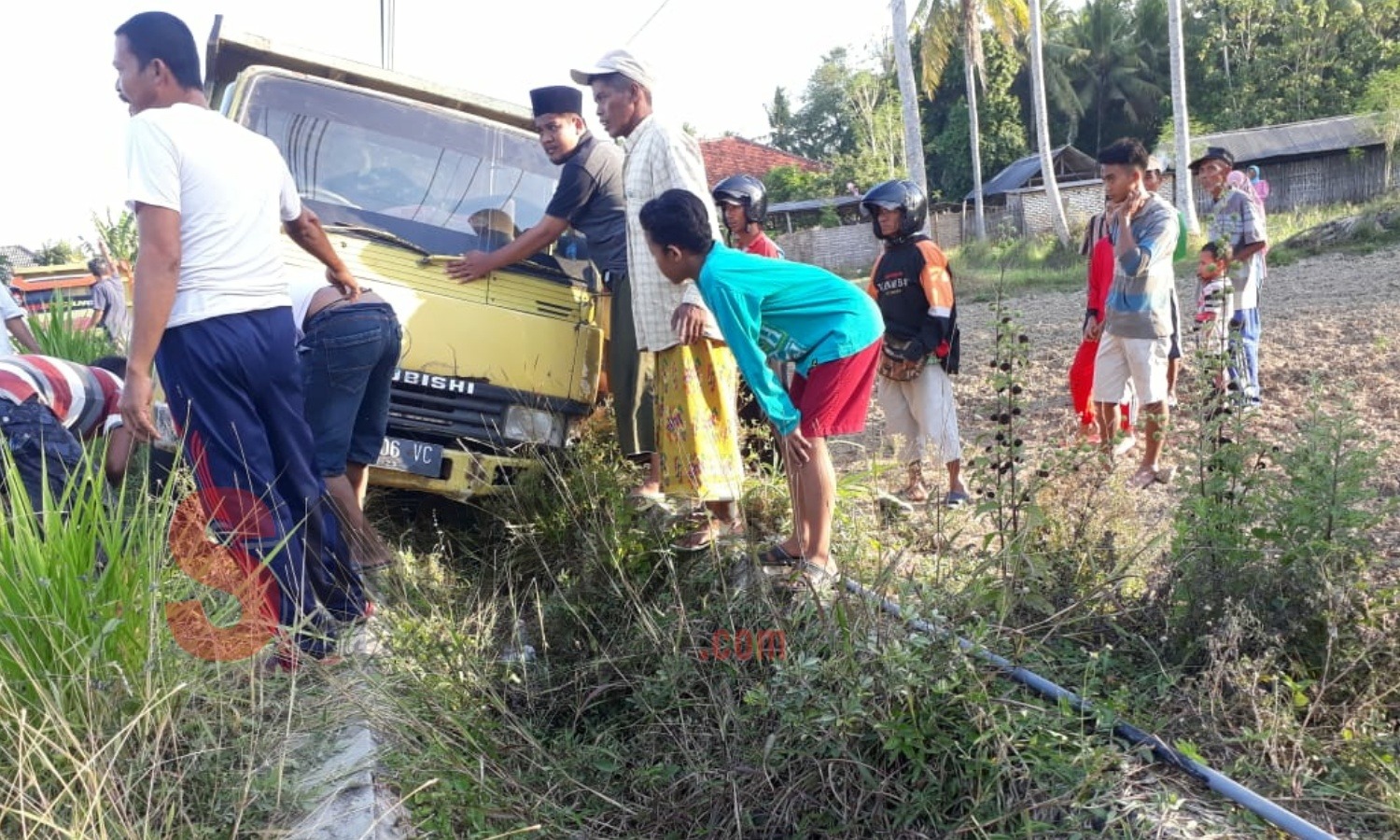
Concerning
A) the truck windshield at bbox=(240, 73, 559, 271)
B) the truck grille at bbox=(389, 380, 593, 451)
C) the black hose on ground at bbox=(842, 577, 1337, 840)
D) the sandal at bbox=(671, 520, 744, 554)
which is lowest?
the black hose on ground at bbox=(842, 577, 1337, 840)

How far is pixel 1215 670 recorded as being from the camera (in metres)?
2.73

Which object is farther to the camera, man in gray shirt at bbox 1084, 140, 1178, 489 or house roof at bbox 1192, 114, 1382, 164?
house roof at bbox 1192, 114, 1382, 164

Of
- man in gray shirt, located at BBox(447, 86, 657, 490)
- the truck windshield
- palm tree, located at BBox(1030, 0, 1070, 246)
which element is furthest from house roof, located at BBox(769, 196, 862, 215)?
man in gray shirt, located at BBox(447, 86, 657, 490)

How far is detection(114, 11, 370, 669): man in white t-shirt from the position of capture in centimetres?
321

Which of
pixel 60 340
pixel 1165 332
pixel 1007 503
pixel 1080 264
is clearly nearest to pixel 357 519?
pixel 1007 503

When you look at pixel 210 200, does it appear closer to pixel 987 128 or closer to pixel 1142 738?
pixel 1142 738

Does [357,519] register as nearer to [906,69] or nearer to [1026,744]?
→ [1026,744]

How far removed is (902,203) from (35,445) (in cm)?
387

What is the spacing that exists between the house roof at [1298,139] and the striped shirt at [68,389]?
33.0 metres

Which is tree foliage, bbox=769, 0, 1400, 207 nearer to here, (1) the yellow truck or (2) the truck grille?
(1) the yellow truck

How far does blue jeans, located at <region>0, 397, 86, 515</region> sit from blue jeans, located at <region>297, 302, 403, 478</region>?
2.45 feet

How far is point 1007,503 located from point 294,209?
259 cm

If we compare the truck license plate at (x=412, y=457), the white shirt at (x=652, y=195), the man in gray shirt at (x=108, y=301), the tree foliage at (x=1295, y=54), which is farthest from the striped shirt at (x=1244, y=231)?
the tree foliage at (x=1295, y=54)

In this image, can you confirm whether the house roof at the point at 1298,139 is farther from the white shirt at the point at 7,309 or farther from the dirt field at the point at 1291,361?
the white shirt at the point at 7,309
